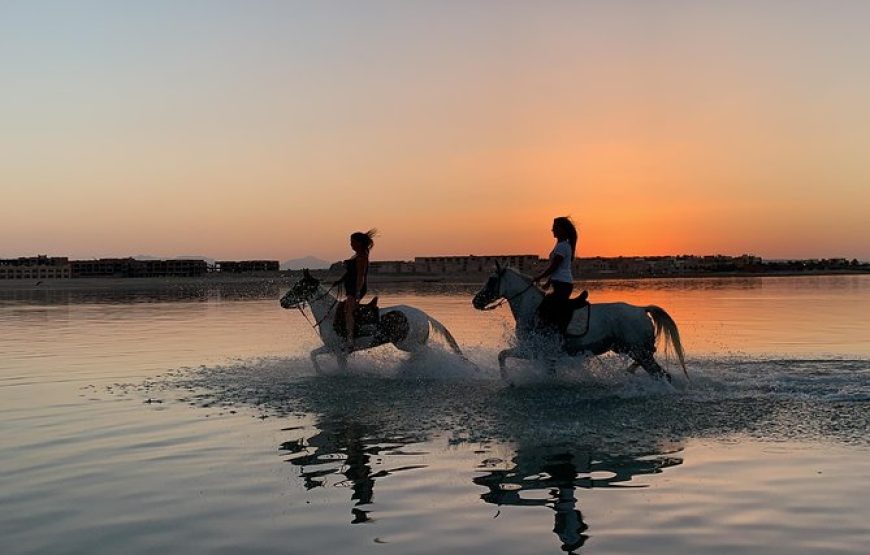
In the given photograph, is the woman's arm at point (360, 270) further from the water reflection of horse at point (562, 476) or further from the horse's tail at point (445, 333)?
the water reflection of horse at point (562, 476)

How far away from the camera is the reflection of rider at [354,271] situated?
1437 cm

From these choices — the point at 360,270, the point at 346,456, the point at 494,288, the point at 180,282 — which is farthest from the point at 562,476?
the point at 180,282

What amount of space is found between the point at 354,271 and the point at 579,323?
405cm

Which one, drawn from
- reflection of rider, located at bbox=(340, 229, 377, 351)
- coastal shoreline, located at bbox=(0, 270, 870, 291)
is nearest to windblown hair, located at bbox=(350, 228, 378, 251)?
reflection of rider, located at bbox=(340, 229, 377, 351)

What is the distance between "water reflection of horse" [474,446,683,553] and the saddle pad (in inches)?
169

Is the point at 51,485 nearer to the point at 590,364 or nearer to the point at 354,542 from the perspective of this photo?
the point at 354,542

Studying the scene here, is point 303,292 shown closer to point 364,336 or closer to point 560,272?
point 364,336

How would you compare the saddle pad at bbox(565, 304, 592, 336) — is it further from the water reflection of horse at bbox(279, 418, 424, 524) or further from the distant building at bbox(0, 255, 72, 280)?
the distant building at bbox(0, 255, 72, 280)

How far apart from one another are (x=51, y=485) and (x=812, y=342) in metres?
17.7

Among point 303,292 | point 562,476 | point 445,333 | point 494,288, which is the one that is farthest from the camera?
point 445,333

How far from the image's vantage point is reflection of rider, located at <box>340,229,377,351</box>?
1437 centimetres

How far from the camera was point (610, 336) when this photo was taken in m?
12.7

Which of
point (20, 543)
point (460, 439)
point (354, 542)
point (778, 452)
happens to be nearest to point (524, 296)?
point (460, 439)

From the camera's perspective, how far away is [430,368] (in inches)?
574
